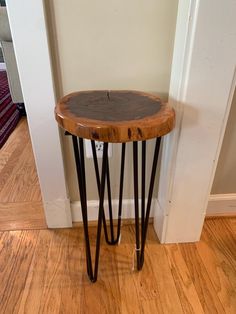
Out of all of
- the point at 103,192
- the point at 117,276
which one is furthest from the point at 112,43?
the point at 117,276

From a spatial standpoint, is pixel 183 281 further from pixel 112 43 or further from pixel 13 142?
pixel 13 142

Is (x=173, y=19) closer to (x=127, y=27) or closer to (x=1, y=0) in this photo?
(x=127, y=27)

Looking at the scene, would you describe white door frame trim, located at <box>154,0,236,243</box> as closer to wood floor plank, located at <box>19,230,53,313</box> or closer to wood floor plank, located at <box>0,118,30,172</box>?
wood floor plank, located at <box>19,230,53,313</box>

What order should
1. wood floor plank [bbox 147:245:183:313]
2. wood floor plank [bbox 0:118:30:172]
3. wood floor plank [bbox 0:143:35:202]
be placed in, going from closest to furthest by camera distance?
wood floor plank [bbox 147:245:183:313] < wood floor plank [bbox 0:143:35:202] < wood floor plank [bbox 0:118:30:172]

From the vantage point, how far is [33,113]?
2.88 feet

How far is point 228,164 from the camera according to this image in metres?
1.11

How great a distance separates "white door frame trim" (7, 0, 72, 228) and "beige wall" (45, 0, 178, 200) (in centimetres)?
5

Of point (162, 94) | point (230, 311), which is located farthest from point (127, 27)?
point (230, 311)

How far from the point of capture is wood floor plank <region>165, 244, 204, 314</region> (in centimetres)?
85

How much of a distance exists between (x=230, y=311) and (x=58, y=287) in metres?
0.59

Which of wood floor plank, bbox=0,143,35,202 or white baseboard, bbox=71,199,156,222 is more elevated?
white baseboard, bbox=71,199,156,222

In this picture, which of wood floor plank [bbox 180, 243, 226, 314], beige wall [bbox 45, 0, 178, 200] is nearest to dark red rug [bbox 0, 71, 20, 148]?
beige wall [bbox 45, 0, 178, 200]

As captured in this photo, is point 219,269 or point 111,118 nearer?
point 111,118

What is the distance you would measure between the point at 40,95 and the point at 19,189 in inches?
29.1
